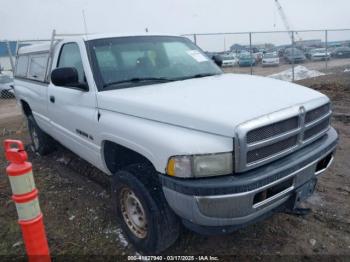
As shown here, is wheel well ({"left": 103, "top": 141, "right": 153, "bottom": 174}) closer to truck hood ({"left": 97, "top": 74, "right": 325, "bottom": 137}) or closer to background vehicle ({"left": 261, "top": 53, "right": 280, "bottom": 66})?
truck hood ({"left": 97, "top": 74, "right": 325, "bottom": 137})

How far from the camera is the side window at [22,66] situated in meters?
6.12

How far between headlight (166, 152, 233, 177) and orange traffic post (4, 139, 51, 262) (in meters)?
1.04

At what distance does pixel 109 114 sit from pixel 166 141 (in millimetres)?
954

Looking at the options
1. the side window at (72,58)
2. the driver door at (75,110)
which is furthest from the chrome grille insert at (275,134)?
the side window at (72,58)

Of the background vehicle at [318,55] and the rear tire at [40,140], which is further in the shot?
the background vehicle at [318,55]

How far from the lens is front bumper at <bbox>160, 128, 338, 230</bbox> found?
2.23 metres

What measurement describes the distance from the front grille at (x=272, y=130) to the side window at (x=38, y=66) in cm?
373

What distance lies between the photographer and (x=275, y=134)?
245cm

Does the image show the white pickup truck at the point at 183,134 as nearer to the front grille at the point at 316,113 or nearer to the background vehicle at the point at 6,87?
the front grille at the point at 316,113

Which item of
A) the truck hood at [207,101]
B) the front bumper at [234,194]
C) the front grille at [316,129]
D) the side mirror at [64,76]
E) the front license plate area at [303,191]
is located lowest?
the front license plate area at [303,191]

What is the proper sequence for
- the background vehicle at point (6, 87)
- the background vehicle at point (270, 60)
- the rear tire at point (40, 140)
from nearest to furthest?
1. the rear tire at point (40, 140)
2. the background vehicle at point (6, 87)
3. the background vehicle at point (270, 60)

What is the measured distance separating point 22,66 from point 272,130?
5535mm

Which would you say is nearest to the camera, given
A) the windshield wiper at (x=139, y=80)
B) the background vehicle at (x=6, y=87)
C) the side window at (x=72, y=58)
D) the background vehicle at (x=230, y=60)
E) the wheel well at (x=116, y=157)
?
the wheel well at (x=116, y=157)

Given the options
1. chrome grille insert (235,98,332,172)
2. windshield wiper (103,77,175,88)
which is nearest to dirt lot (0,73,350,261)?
chrome grille insert (235,98,332,172)
